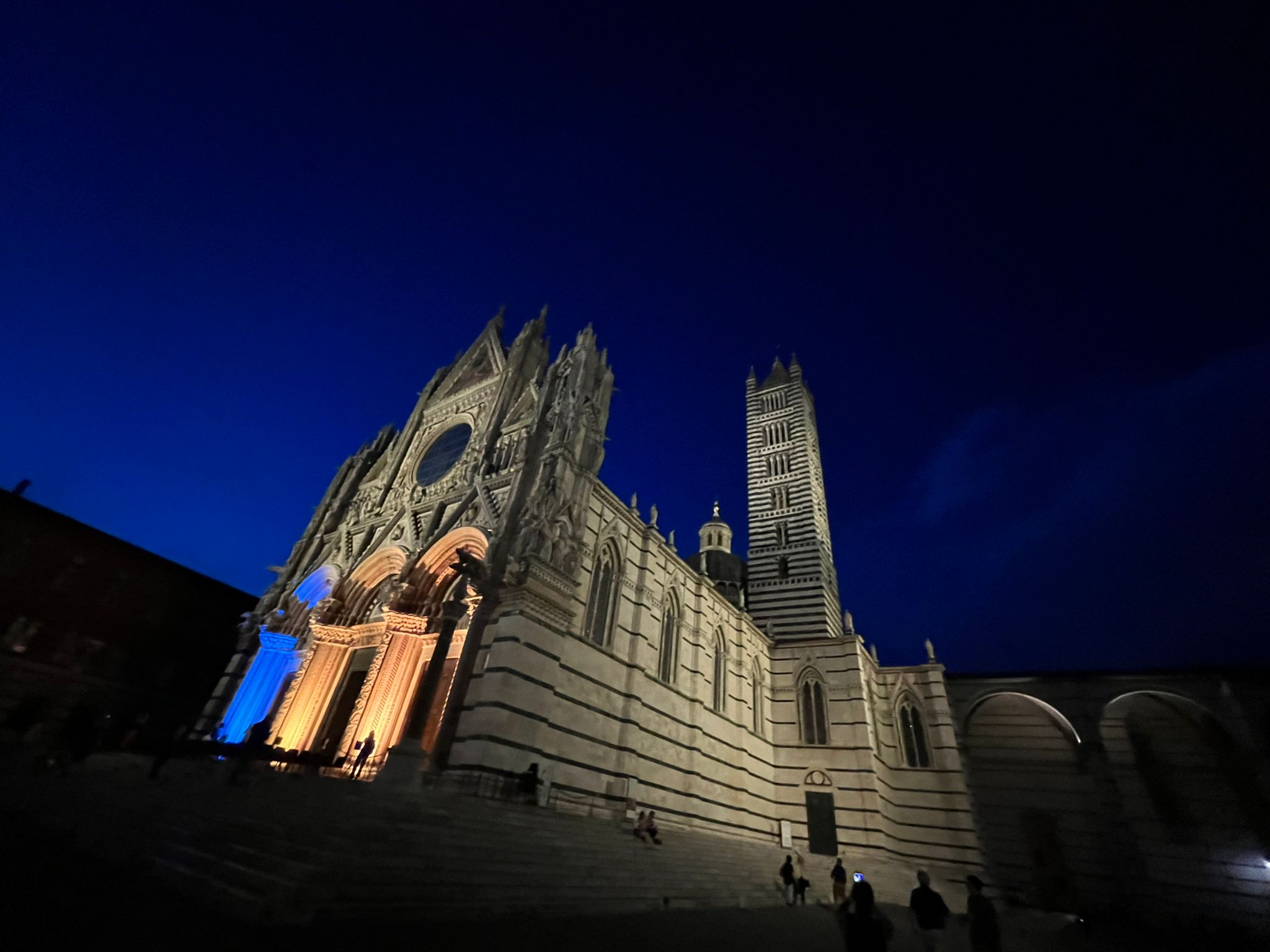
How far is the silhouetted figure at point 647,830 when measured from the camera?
11.6 metres

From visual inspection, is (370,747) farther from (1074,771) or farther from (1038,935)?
(1074,771)

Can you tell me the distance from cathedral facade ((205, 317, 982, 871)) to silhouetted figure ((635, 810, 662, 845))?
4.67 ft

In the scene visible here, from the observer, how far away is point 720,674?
20.1 m

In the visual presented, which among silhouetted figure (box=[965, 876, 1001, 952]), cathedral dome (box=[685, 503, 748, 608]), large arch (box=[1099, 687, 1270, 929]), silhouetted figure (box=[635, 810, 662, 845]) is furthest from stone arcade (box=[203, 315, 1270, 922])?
silhouetted figure (box=[965, 876, 1001, 952])

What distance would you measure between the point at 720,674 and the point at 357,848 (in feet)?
52.4

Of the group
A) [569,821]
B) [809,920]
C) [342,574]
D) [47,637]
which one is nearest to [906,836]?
[809,920]

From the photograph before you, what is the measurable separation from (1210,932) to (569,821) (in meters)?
20.7

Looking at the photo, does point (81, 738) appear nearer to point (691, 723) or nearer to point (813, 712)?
point (691, 723)

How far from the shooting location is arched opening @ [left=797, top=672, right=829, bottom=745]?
70.8 feet

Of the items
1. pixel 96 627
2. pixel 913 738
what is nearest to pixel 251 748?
pixel 96 627

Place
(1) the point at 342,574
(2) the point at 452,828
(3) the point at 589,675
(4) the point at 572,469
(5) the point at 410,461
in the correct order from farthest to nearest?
(5) the point at 410,461 < (1) the point at 342,574 < (4) the point at 572,469 < (3) the point at 589,675 < (2) the point at 452,828

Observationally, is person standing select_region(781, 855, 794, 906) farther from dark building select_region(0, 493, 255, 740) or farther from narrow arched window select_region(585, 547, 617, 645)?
dark building select_region(0, 493, 255, 740)

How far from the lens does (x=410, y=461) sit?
A: 19859mm

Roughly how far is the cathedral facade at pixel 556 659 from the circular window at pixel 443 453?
11 cm
